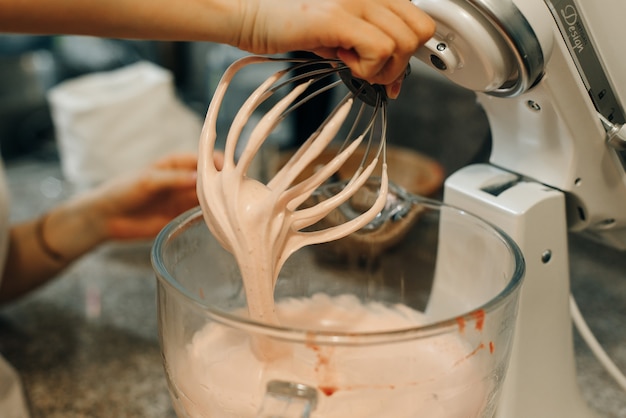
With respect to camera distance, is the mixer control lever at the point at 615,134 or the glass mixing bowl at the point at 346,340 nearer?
the glass mixing bowl at the point at 346,340

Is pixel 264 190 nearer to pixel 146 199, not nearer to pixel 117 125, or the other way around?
pixel 146 199

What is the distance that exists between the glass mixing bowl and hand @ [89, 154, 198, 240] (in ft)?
1.08

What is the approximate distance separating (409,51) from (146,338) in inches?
19.4

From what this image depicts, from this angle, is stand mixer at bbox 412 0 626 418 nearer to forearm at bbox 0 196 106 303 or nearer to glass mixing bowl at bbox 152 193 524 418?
glass mixing bowl at bbox 152 193 524 418

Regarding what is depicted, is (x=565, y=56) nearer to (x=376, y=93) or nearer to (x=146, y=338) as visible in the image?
(x=376, y=93)

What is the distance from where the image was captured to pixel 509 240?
1.62 feet

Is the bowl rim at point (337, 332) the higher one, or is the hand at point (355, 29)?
the hand at point (355, 29)

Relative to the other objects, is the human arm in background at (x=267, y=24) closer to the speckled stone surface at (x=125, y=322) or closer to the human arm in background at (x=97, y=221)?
the speckled stone surface at (x=125, y=322)

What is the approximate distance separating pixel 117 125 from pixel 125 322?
51cm

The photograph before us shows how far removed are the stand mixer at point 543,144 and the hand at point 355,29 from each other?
0.03m

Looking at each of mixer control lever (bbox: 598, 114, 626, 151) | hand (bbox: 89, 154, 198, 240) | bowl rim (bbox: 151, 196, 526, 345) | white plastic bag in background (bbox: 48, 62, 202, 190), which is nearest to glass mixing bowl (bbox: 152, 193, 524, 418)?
bowl rim (bbox: 151, 196, 526, 345)

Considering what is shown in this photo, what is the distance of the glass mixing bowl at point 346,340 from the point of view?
41cm

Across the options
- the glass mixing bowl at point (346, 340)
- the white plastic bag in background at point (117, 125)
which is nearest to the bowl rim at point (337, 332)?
the glass mixing bowl at point (346, 340)

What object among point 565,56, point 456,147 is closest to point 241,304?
point 565,56
